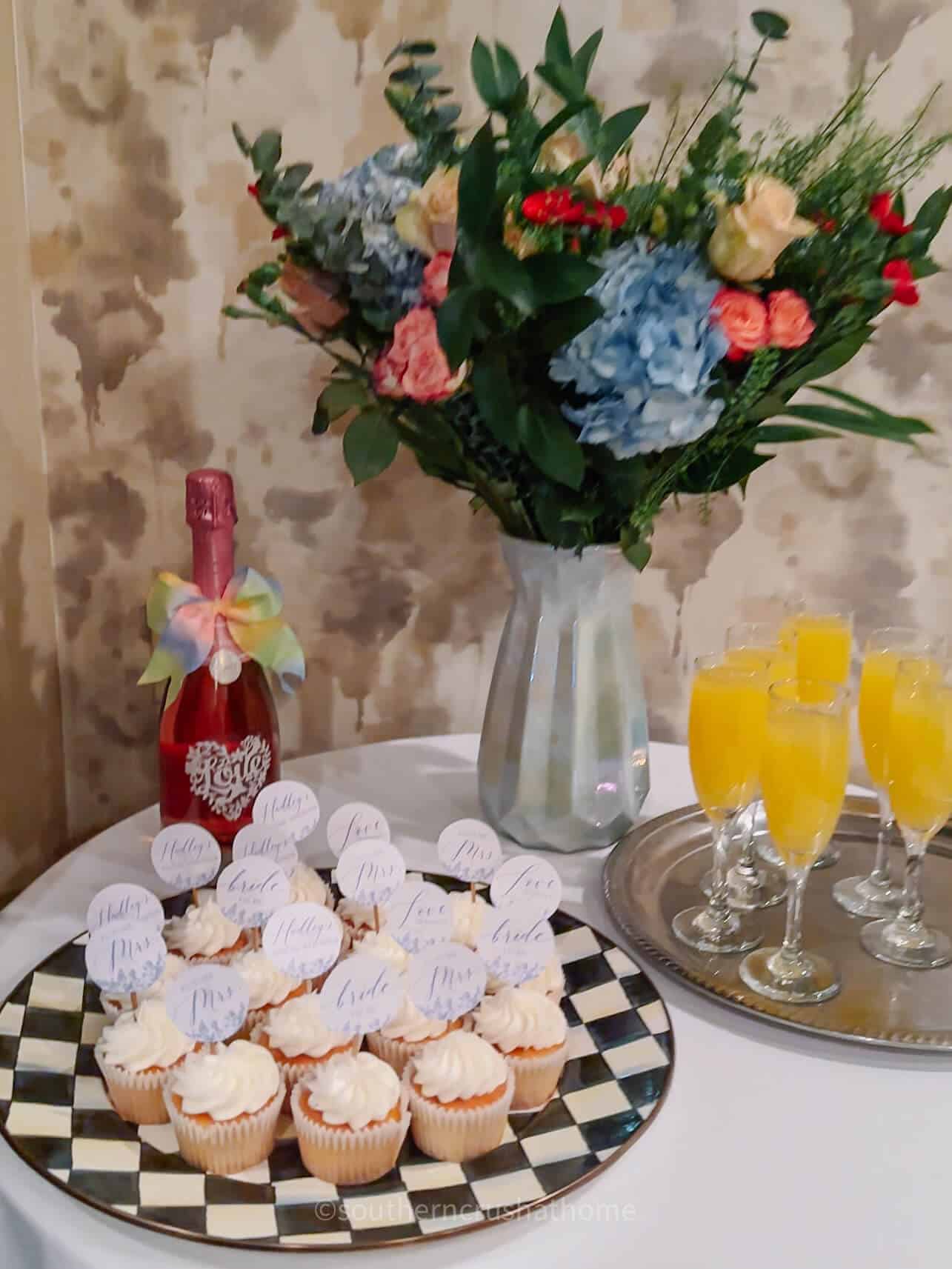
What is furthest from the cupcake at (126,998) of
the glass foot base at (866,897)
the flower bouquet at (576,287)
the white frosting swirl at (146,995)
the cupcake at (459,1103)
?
the glass foot base at (866,897)

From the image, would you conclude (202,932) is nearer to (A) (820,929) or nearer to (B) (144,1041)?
(B) (144,1041)

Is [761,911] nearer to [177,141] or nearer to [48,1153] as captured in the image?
[48,1153]

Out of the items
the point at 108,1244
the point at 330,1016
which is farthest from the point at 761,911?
the point at 108,1244

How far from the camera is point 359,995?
73cm

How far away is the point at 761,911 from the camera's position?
41.0 inches

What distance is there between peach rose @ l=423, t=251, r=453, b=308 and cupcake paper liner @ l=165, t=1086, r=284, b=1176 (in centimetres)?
60

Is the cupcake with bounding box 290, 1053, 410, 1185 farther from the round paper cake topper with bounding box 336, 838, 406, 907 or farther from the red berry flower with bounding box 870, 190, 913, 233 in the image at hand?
the red berry flower with bounding box 870, 190, 913, 233

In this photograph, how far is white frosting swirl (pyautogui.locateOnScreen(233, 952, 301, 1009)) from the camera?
0.83m

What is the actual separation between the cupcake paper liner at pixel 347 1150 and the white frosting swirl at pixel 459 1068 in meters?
0.04

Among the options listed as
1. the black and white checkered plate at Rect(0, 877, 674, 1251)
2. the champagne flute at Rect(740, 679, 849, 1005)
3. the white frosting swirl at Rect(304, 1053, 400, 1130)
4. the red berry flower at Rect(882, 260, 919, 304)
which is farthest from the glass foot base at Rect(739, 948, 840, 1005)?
the red berry flower at Rect(882, 260, 919, 304)

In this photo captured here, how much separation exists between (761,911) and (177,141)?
1128mm

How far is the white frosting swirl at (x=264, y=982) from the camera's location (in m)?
0.83

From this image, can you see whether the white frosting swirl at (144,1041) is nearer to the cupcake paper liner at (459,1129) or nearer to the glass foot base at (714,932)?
the cupcake paper liner at (459,1129)

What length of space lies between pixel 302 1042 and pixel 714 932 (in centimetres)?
40
